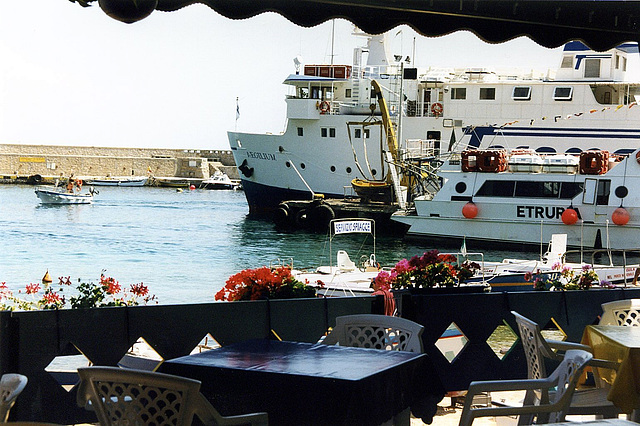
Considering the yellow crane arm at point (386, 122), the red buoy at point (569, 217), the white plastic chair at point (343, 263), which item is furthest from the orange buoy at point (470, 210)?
the white plastic chair at point (343, 263)

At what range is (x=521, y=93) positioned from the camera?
42.4 m

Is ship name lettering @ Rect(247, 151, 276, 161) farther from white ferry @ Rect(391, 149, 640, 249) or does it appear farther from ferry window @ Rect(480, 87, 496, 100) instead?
white ferry @ Rect(391, 149, 640, 249)

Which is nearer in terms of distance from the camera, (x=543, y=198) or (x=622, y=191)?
(x=622, y=191)

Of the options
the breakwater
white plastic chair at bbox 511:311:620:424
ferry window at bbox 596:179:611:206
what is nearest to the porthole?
ferry window at bbox 596:179:611:206

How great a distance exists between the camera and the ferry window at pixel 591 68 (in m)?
41.8

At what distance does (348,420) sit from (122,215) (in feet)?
178

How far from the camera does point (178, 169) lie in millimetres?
93125

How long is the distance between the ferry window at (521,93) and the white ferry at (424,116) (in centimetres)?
5

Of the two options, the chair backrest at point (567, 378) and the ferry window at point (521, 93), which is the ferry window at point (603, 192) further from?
the chair backrest at point (567, 378)

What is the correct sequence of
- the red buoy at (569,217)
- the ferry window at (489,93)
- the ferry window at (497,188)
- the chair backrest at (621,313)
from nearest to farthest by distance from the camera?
the chair backrest at (621,313) → the red buoy at (569,217) → the ferry window at (497,188) → the ferry window at (489,93)

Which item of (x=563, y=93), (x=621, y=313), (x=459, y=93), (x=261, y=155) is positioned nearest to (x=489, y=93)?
(x=459, y=93)

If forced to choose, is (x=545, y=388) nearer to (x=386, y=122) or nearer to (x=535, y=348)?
(x=535, y=348)

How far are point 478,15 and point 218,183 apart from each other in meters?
84.8

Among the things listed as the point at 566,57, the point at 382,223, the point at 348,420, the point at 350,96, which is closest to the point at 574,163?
the point at 382,223
